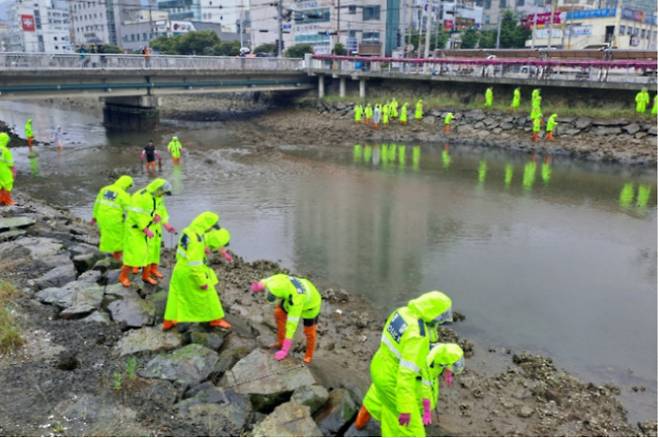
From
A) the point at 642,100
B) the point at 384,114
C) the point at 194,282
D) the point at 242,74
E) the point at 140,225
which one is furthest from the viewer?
the point at 242,74

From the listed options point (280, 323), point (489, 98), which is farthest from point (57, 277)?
point (489, 98)

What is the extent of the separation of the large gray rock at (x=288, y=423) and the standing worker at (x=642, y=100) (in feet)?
81.3

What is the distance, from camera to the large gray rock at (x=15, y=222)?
1070 centimetres

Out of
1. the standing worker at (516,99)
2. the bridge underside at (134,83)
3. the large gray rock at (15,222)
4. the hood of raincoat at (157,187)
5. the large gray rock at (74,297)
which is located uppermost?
the bridge underside at (134,83)

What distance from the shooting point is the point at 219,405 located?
5.43 m

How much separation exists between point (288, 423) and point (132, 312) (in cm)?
332

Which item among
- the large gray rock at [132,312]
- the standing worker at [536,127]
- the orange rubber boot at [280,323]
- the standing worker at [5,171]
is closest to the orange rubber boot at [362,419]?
the orange rubber boot at [280,323]

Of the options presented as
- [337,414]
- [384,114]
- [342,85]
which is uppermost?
[342,85]

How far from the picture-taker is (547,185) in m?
18.8

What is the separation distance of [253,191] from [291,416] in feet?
42.8

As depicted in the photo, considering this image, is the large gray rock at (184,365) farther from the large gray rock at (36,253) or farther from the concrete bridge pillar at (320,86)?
the concrete bridge pillar at (320,86)

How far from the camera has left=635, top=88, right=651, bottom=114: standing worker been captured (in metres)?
24.0

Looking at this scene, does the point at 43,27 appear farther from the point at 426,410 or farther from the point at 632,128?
the point at 426,410

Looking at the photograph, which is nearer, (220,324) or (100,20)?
(220,324)
